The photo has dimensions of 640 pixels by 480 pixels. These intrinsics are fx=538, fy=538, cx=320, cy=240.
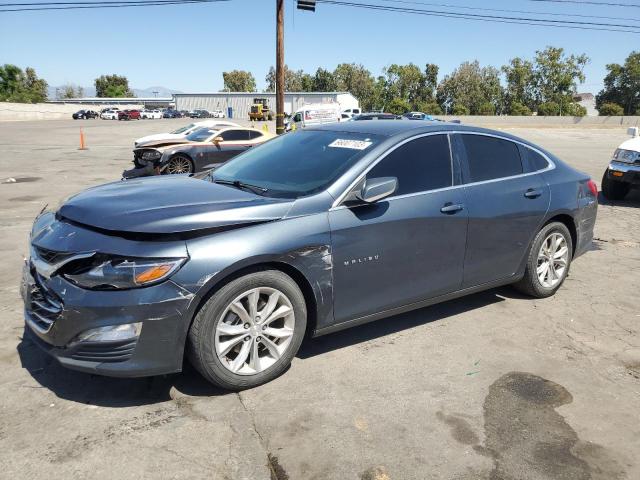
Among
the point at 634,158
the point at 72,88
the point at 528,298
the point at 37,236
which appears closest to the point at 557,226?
the point at 528,298

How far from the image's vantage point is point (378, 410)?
321 cm

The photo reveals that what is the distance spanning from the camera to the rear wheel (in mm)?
13492

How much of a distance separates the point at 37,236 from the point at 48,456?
1392 millimetres

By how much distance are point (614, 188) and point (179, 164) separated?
9874mm

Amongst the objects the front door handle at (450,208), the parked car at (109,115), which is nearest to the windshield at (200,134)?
the front door handle at (450,208)

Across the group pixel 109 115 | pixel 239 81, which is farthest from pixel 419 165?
pixel 239 81

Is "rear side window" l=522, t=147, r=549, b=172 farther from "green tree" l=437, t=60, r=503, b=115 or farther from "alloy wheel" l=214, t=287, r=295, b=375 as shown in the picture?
"green tree" l=437, t=60, r=503, b=115

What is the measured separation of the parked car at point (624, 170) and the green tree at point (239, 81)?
445 ft

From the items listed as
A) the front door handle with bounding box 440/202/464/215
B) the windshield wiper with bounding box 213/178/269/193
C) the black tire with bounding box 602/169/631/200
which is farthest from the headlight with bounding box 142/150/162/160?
the front door handle with bounding box 440/202/464/215

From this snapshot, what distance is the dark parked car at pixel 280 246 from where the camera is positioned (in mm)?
2967

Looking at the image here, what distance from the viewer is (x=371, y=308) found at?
3.80 metres

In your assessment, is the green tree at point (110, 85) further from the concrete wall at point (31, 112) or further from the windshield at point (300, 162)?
the windshield at point (300, 162)

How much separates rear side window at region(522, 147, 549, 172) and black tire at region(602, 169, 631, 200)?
6529 millimetres

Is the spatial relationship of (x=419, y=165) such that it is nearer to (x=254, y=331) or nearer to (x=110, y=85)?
(x=254, y=331)
